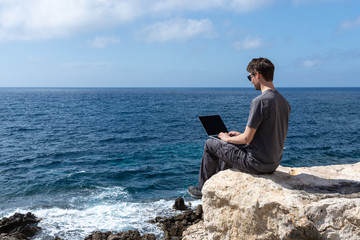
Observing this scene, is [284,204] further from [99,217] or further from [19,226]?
[19,226]

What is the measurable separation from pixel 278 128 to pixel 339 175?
220cm

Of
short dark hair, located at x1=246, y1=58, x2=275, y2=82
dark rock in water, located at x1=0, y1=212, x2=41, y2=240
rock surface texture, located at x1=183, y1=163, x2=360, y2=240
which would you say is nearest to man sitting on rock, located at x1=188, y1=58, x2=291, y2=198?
short dark hair, located at x1=246, y1=58, x2=275, y2=82

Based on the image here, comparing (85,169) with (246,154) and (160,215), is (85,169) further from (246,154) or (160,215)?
(246,154)

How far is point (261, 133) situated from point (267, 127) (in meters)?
0.18

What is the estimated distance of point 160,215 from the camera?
16453 millimetres

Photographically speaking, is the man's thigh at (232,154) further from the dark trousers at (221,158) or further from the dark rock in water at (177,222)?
the dark rock in water at (177,222)

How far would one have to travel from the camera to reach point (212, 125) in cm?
756

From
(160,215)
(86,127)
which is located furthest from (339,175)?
(86,127)

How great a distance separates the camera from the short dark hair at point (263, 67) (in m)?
6.20

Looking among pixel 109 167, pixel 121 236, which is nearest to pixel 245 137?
pixel 121 236

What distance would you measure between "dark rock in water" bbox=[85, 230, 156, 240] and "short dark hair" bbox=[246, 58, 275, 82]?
31.3ft

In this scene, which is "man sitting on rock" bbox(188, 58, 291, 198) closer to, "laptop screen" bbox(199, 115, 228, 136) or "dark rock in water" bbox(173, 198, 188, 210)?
"laptop screen" bbox(199, 115, 228, 136)

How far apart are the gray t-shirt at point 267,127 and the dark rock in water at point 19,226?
11899 millimetres

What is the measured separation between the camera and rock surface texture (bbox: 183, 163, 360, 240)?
5473 millimetres
